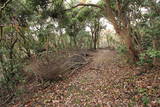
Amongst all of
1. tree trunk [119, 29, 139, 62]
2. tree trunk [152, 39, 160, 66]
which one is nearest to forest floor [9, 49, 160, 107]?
tree trunk [152, 39, 160, 66]

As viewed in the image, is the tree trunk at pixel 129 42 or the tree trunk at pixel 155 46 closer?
the tree trunk at pixel 155 46

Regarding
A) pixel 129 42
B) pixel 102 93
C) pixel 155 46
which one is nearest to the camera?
pixel 102 93

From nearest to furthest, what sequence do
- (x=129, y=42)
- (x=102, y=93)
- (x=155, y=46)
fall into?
(x=102, y=93) → (x=155, y=46) → (x=129, y=42)

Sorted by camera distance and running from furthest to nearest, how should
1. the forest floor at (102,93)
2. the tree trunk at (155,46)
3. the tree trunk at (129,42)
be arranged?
the tree trunk at (129,42)
the tree trunk at (155,46)
the forest floor at (102,93)

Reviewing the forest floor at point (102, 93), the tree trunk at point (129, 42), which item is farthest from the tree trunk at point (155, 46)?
the tree trunk at point (129, 42)

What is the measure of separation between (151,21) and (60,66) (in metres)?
4.58

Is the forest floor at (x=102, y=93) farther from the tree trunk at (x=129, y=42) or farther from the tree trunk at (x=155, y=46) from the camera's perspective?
the tree trunk at (x=129, y=42)

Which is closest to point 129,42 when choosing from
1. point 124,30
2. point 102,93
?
point 124,30

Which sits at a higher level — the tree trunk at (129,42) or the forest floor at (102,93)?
the tree trunk at (129,42)

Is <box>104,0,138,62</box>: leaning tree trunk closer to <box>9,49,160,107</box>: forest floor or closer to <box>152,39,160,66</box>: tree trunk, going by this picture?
<box>9,49,160,107</box>: forest floor

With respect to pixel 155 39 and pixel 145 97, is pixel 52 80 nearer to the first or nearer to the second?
pixel 145 97

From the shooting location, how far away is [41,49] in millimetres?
7090

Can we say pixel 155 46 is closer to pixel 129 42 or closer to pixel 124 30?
pixel 129 42

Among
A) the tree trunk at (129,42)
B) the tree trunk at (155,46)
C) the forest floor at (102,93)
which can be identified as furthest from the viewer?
the tree trunk at (129,42)
